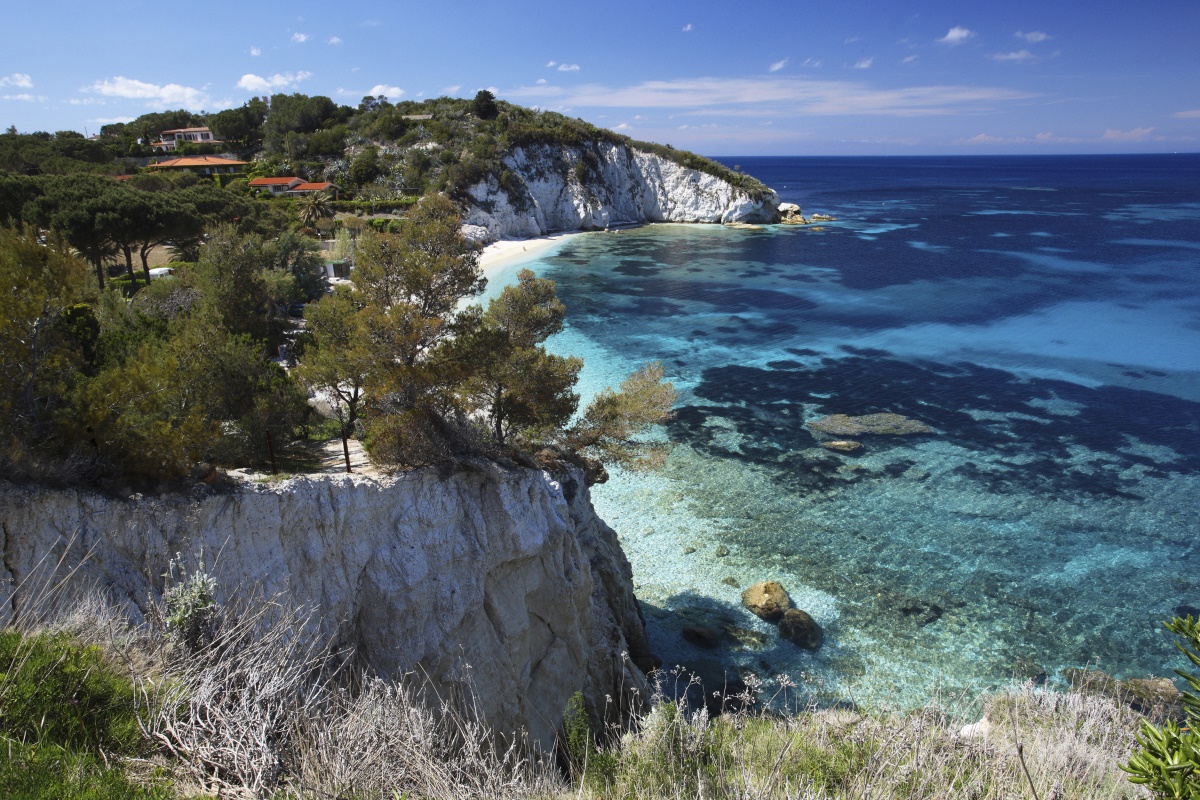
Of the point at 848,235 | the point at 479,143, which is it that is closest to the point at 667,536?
the point at 479,143

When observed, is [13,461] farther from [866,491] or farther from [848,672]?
[866,491]

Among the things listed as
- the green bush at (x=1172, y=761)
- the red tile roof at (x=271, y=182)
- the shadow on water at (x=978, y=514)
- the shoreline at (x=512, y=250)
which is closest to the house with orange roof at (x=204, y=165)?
the red tile roof at (x=271, y=182)

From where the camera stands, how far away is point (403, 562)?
39.1ft

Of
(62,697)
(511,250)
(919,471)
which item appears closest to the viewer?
(62,697)

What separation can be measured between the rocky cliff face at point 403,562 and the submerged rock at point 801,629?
220 inches

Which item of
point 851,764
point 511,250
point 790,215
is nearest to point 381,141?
point 511,250

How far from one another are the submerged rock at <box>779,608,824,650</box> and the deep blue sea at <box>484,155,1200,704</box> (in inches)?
13.6

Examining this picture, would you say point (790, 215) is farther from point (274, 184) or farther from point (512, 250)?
point (274, 184)

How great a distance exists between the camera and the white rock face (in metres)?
75.3

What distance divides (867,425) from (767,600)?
14079 mm

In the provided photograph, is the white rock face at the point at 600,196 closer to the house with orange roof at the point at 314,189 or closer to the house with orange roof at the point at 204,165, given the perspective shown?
the house with orange roof at the point at 314,189

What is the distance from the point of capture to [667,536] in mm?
22359

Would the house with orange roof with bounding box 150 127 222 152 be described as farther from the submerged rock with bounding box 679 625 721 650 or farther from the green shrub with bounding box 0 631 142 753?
the green shrub with bounding box 0 631 142 753

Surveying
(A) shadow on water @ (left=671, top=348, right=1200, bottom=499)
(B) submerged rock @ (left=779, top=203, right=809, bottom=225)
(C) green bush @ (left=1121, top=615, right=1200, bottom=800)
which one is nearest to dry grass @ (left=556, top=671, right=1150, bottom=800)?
(C) green bush @ (left=1121, top=615, right=1200, bottom=800)
